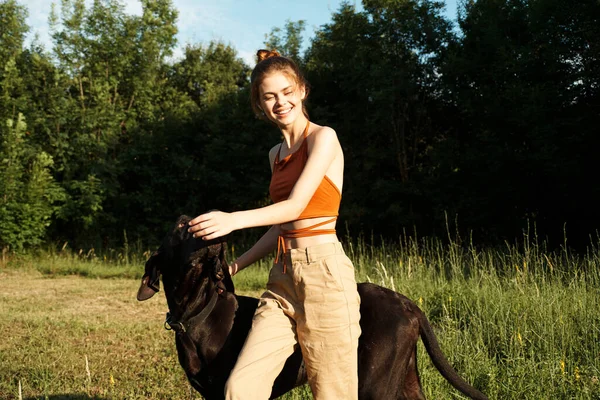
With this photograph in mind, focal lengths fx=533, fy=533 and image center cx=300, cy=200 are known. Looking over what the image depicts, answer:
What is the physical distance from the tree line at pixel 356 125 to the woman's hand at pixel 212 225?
11.0 m

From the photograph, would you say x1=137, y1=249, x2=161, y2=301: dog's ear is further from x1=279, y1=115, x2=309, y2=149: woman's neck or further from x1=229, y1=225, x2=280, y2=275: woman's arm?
x1=279, y1=115, x2=309, y2=149: woman's neck

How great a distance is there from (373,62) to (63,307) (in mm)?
10738

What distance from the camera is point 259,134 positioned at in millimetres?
16734

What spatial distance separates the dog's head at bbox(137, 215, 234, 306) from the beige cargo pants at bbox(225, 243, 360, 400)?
0.29 metres

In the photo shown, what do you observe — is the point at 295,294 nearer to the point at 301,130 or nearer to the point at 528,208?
the point at 301,130

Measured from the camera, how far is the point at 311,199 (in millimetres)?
2301

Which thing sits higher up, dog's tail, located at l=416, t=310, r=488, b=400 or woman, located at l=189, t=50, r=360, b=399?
woman, located at l=189, t=50, r=360, b=399

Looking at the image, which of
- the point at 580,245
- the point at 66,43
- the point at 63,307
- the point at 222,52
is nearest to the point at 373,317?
the point at 63,307

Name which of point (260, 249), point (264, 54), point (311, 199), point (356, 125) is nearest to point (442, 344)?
point (260, 249)

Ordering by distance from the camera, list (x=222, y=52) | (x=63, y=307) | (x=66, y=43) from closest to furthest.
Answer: (x=63, y=307), (x=66, y=43), (x=222, y=52)

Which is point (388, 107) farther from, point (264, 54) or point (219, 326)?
point (219, 326)

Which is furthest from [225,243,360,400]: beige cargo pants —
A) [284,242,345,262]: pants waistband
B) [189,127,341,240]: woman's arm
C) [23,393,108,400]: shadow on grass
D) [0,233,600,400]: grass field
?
[23,393,108,400]: shadow on grass

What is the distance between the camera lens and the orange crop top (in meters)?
2.30

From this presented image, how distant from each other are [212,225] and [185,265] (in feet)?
1.76
